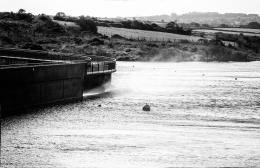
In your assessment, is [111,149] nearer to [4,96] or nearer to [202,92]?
[4,96]

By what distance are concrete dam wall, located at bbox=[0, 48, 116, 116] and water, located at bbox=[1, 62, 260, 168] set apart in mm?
1057

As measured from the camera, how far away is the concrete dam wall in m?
39.5

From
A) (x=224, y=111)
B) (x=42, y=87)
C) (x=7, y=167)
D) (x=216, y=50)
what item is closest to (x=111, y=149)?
(x=7, y=167)

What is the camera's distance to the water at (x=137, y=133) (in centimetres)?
2862

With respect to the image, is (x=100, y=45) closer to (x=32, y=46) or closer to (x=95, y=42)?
(x=95, y=42)

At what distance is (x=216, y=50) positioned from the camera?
446 feet

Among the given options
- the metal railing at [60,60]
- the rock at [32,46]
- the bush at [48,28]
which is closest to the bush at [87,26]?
the bush at [48,28]

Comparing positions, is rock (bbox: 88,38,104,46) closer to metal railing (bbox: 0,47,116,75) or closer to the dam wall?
metal railing (bbox: 0,47,116,75)

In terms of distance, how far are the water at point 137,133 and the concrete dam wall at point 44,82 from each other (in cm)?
106

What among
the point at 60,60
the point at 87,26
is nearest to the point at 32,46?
the point at 87,26

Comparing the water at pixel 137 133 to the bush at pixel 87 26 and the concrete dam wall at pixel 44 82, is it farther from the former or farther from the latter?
the bush at pixel 87 26

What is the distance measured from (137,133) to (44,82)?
11422mm

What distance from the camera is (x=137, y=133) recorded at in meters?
35.2

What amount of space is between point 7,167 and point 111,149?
19.3 feet
